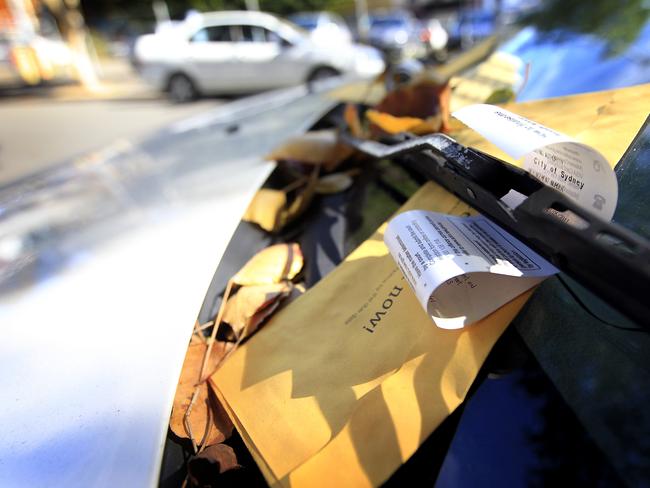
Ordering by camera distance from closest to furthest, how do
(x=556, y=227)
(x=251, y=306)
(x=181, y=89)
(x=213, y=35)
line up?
(x=556, y=227) < (x=251, y=306) < (x=213, y=35) < (x=181, y=89)

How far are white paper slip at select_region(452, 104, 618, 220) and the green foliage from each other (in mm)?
816

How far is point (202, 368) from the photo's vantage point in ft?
2.46

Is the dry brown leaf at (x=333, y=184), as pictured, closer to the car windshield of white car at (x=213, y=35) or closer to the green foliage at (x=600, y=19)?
the green foliage at (x=600, y=19)

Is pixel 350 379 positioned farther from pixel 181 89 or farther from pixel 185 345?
pixel 181 89

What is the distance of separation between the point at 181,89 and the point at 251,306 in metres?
9.41

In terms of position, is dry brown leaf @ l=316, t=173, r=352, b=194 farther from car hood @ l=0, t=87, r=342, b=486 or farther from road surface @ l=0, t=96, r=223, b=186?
road surface @ l=0, t=96, r=223, b=186

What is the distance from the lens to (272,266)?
0.93 metres

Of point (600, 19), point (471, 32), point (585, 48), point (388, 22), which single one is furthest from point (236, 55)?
point (388, 22)

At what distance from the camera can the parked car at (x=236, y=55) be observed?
8.20 metres

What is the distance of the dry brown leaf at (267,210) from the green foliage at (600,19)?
101cm

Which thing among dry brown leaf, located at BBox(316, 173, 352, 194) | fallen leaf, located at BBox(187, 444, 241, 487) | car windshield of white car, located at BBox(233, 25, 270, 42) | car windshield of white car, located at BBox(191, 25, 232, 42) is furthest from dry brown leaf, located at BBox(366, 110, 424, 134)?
car windshield of white car, located at BBox(191, 25, 232, 42)

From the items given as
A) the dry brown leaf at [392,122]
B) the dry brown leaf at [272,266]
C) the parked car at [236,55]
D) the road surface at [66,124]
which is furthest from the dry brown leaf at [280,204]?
the parked car at [236,55]

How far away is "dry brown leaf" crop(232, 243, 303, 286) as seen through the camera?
90 centimetres

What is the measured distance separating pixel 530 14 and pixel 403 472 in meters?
2.13
